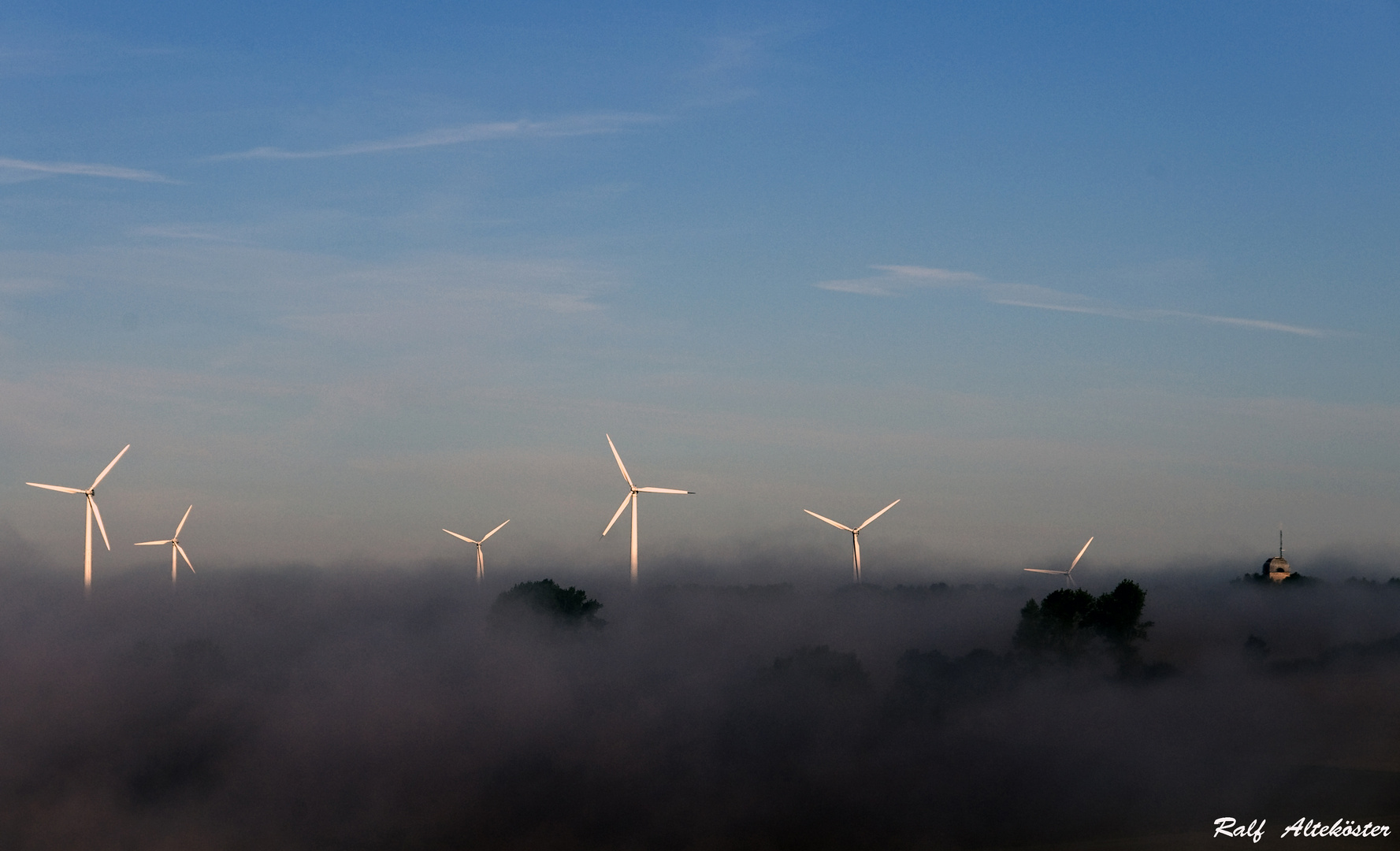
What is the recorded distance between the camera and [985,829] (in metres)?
185

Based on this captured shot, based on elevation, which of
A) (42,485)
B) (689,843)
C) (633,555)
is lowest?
(689,843)

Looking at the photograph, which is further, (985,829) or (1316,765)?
(1316,765)

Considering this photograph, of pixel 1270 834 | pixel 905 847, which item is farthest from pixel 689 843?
pixel 1270 834

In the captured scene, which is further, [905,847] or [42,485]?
[42,485]

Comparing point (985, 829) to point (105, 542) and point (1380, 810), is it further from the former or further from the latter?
point (105, 542)

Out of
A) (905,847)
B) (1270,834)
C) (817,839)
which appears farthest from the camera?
(817,839)

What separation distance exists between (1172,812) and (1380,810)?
93.0 ft

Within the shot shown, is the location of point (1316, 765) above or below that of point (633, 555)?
below

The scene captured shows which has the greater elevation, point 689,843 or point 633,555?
point 633,555

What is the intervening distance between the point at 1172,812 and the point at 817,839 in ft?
159

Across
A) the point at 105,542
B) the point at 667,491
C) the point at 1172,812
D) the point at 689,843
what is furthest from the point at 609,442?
the point at 1172,812

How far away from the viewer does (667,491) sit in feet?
623

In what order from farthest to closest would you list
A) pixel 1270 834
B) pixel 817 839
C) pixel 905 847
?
pixel 817 839
pixel 905 847
pixel 1270 834

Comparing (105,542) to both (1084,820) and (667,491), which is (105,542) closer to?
(667,491)
